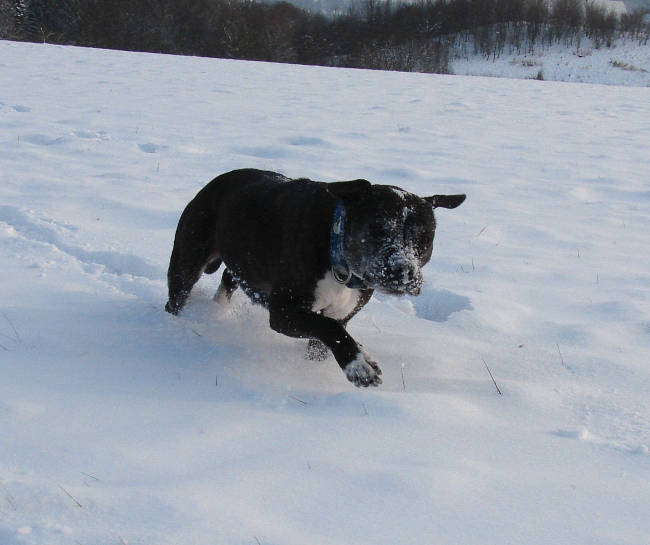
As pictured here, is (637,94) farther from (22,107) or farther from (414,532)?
(414,532)

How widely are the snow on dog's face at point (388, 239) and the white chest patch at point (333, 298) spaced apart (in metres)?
0.22

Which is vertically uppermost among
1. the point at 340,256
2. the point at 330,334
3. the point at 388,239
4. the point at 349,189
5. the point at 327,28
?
the point at 327,28

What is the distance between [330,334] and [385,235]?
539mm

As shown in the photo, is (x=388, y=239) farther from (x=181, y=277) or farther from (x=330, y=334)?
(x=181, y=277)

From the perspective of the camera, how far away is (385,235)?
3139mm

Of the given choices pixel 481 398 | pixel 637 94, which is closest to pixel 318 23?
pixel 637 94

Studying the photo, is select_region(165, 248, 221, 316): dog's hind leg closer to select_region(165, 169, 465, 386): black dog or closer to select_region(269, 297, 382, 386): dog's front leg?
select_region(165, 169, 465, 386): black dog

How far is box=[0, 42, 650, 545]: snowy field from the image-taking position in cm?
212

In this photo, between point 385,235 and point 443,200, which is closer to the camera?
point 385,235

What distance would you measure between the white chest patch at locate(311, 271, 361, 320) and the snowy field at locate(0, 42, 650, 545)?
0.33 m

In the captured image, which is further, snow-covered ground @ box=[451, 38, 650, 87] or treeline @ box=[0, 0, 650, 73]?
snow-covered ground @ box=[451, 38, 650, 87]

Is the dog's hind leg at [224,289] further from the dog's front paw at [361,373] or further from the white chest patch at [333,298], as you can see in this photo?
the dog's front paw at [361,373]

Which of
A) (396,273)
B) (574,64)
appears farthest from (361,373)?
(574,64)

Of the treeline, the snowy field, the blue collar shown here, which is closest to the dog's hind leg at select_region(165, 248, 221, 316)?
the snowy field
